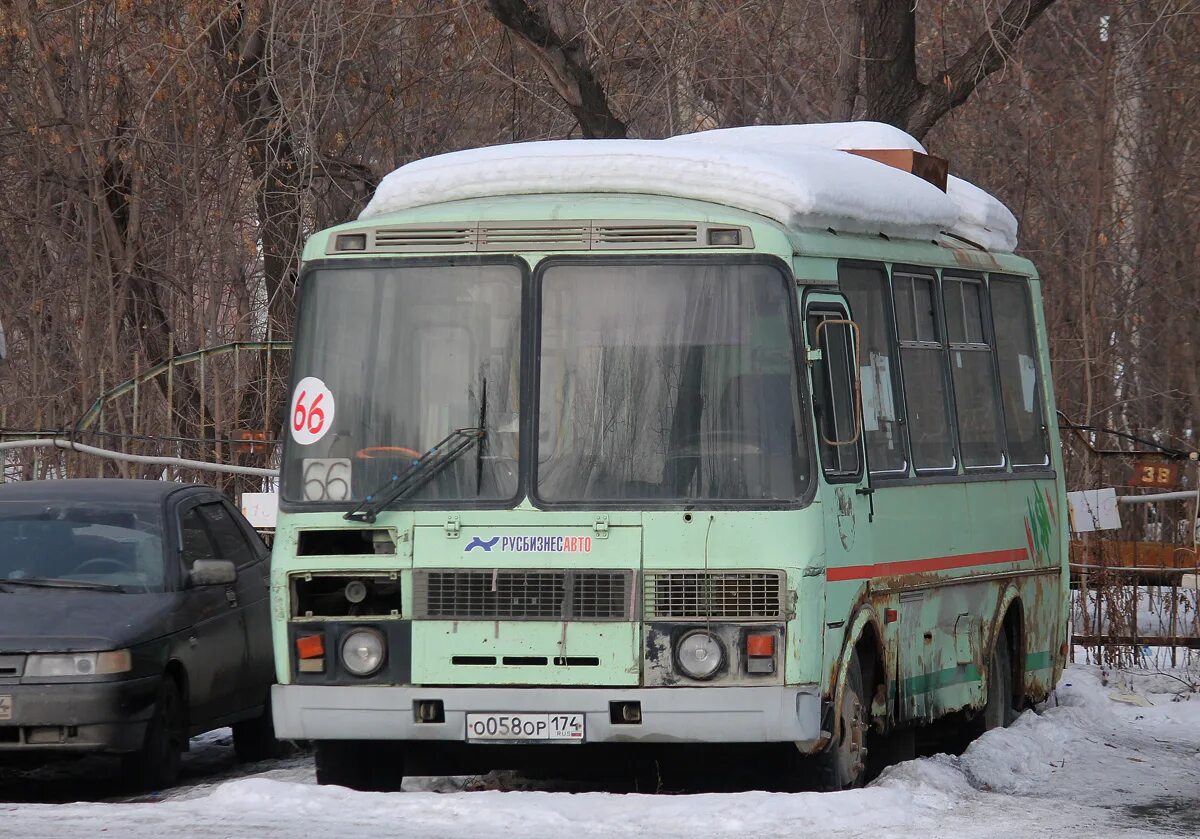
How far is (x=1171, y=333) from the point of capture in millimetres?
25844

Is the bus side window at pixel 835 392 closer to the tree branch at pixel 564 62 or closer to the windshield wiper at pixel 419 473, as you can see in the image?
the windshield wiper at pixel 419 473

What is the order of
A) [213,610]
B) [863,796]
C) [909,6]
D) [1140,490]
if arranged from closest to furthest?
1. [863,796]
2. [213,610]
3. [909,6]
4. [1140,490]

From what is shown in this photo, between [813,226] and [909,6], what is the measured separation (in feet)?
34.0

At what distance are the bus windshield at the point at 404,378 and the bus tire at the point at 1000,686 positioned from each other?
393 cm

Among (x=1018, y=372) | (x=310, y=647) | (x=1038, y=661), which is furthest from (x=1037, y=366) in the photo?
(x=310, y=647)

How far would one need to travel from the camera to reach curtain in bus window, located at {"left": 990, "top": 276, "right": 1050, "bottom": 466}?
482 inches

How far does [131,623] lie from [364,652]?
1.77 m

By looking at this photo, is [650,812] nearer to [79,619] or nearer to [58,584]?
[79,619]

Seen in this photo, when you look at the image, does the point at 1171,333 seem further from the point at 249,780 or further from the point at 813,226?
the point at 249,780

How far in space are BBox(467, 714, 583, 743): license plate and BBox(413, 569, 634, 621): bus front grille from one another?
0.39 metres

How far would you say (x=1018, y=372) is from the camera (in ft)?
41.3

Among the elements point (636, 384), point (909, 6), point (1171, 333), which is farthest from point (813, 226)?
point (1171, 333)

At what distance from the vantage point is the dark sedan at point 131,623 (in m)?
9.70

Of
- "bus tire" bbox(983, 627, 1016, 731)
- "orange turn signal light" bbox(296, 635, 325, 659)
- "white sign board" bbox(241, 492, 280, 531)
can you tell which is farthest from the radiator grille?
"white sign board" bbox(241, 492, 280, 531)
